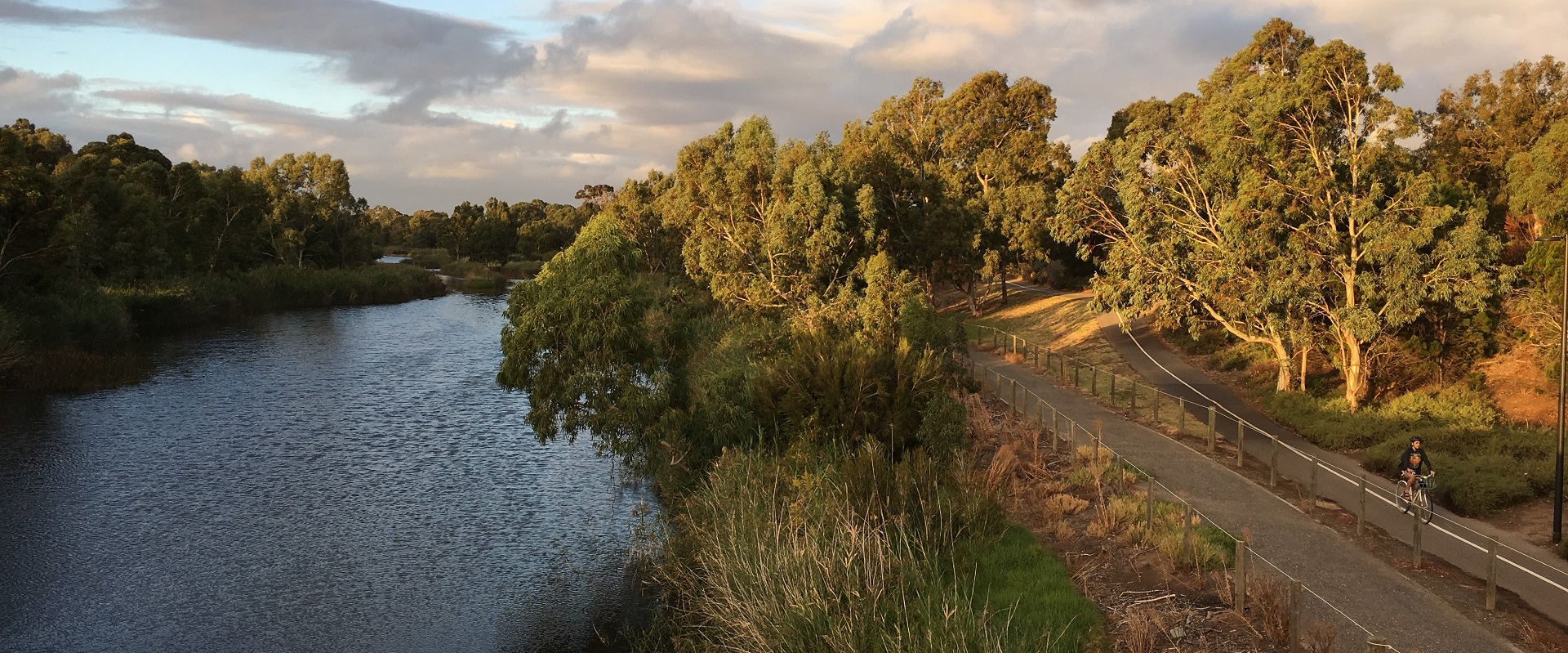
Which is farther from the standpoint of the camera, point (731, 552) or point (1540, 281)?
point (1540, 281)

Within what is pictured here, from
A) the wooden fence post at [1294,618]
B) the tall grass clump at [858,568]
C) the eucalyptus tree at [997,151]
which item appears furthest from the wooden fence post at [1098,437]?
the eucalyptus tree at [997,151]

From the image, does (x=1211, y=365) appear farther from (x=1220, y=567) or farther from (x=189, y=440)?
(x=189, y=440)

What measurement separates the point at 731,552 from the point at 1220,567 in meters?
8.07

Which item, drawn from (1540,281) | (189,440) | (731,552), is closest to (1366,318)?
(1540,281)

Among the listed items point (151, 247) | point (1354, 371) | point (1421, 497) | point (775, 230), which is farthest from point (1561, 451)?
point (151, 247)

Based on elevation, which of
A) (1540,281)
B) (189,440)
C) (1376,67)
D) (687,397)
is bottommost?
(189,440)

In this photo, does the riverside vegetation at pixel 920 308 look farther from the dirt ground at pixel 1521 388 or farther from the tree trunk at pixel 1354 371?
the dirt ground at pixel 1521 388

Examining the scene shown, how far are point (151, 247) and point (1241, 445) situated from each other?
63.0 meters

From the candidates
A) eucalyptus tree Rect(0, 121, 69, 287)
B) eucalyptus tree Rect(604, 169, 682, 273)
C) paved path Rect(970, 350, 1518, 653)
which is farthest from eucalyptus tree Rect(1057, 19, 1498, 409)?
eucalyptus tree Rect(0, 121, 69, 287)

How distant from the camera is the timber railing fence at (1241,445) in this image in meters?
17.2

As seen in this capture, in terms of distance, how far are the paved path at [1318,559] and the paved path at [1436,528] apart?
1.52 m

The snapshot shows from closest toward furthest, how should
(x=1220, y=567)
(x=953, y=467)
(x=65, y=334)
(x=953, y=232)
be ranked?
(x=1220, y=567) < (x=953, y=467) < (x=65, y=334) < (x=953, y=232)

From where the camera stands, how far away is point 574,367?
76.0 ft

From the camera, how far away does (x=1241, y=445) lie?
83.8 ft
